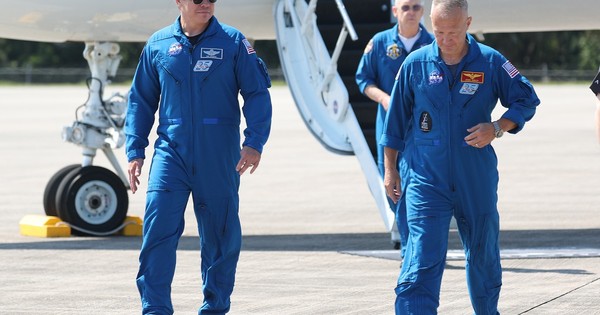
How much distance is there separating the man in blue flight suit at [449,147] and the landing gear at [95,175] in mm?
5549

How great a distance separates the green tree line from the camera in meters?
55.7

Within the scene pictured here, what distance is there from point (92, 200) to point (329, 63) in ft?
7.84

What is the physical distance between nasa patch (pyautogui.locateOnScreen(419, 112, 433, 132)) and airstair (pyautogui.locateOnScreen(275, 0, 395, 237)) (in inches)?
177

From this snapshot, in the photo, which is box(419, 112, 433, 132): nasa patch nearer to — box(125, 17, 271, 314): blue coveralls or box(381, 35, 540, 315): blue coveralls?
box(381, 35, 540, 315): blue coveralls

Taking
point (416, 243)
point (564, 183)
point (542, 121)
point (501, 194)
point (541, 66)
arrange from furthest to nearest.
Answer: point (541, 66) → point (542, 121) → point (564, 183) → point (501, 194) → point (416, 243)

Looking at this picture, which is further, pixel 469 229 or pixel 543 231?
pixel 543 231

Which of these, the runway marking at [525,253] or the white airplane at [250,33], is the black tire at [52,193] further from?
the runway marking at [525,253]

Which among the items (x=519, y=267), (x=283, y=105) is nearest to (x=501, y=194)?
(x=519, y=267)

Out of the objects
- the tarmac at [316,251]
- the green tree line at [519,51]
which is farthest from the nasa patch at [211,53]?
the green tree line at [519,51]

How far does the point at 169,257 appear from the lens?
6477 millimetres

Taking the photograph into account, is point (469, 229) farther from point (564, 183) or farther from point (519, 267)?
point (564, 183)

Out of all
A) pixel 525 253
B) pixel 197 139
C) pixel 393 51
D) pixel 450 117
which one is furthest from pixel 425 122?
pixel 525 253

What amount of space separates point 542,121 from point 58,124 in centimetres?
1029

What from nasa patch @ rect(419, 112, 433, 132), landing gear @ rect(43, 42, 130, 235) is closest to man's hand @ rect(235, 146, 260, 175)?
nasa patch @ rect(419, 112, 433, 132)
